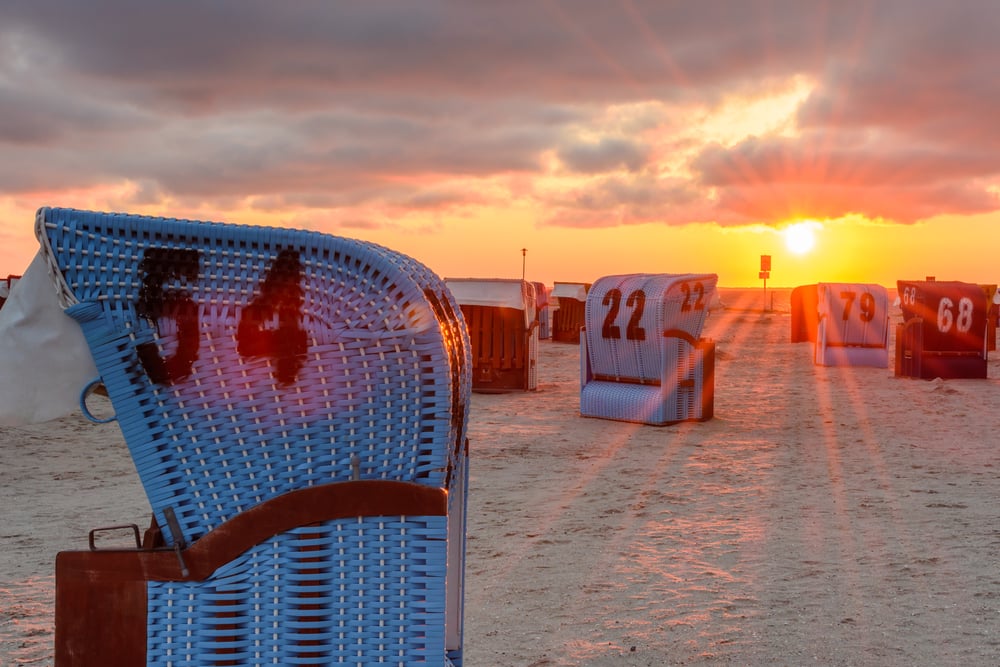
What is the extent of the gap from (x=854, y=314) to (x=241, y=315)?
21.4 metres

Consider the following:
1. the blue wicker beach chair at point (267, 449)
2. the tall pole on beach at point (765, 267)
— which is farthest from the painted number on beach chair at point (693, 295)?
the tall pole on beach at point (765, 267)

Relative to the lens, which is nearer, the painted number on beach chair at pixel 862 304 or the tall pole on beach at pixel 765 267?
→ the painted number on beach chair at pixel 862 304

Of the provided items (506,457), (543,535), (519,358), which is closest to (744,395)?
(519,358)

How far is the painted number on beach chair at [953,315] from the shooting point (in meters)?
19.2

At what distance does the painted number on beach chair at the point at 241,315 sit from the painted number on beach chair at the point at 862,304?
2049 cm

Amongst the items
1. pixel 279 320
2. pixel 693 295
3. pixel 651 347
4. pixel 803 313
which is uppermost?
pixel 693 295

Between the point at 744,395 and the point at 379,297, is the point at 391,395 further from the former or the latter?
the point at 744,395

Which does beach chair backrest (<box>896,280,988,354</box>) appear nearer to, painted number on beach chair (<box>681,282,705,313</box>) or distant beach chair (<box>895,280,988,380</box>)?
distant beach chair (<box>895,280,988,380</box>)

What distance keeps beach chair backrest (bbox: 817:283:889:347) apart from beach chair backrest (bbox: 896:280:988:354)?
1.12 metres

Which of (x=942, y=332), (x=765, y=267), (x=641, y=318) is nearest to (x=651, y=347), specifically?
(x=641, y=318)

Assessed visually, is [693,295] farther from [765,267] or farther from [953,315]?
[765,267]

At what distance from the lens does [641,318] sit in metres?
12.6

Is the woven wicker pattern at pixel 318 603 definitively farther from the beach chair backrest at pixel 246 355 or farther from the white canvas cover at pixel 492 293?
the white canvas cover at pixel 492 293

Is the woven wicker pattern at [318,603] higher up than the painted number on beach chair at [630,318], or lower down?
lower down
